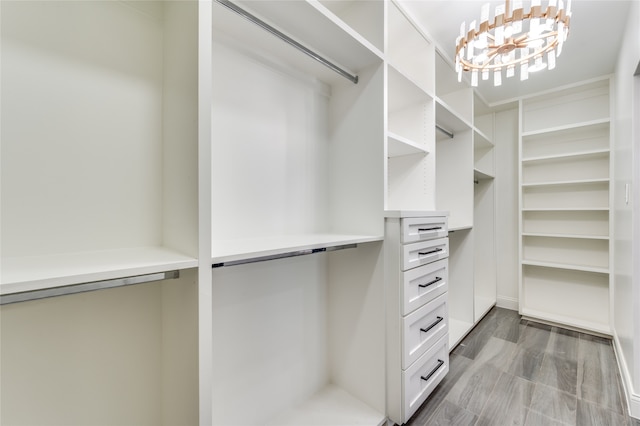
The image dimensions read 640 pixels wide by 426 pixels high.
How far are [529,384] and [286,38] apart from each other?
253cm

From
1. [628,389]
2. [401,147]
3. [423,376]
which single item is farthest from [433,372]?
[401,147]

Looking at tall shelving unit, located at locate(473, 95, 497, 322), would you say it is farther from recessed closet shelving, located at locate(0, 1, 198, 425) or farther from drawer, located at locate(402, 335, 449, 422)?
recessed closet shelving, located at locate(0, 1, 198, 425)

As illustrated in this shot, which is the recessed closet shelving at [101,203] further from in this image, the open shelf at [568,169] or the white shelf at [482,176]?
the open shelf at [568,169]

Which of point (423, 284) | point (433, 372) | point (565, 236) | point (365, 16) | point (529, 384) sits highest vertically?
point (365, 16)

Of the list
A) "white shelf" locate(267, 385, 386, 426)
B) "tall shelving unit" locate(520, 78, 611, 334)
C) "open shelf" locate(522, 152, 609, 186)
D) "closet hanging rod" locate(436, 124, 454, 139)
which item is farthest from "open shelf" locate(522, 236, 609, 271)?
"white shelf" locate(267, 385, 386, 426)

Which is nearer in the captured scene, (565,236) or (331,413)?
(331,413)

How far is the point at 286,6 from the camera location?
3.51ft

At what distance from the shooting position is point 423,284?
154 centimetres

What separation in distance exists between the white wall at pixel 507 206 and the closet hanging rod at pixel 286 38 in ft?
8.70

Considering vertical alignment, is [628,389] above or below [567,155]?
below

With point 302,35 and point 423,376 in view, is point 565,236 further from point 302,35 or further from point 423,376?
point 302,35

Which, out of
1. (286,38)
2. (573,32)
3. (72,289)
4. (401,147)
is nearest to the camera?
(72,289)

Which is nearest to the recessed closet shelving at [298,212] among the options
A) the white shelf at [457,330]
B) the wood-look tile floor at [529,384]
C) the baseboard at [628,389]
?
the wood-look tile floor at [529,384]

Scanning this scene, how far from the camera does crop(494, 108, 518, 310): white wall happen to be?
3158 mm
